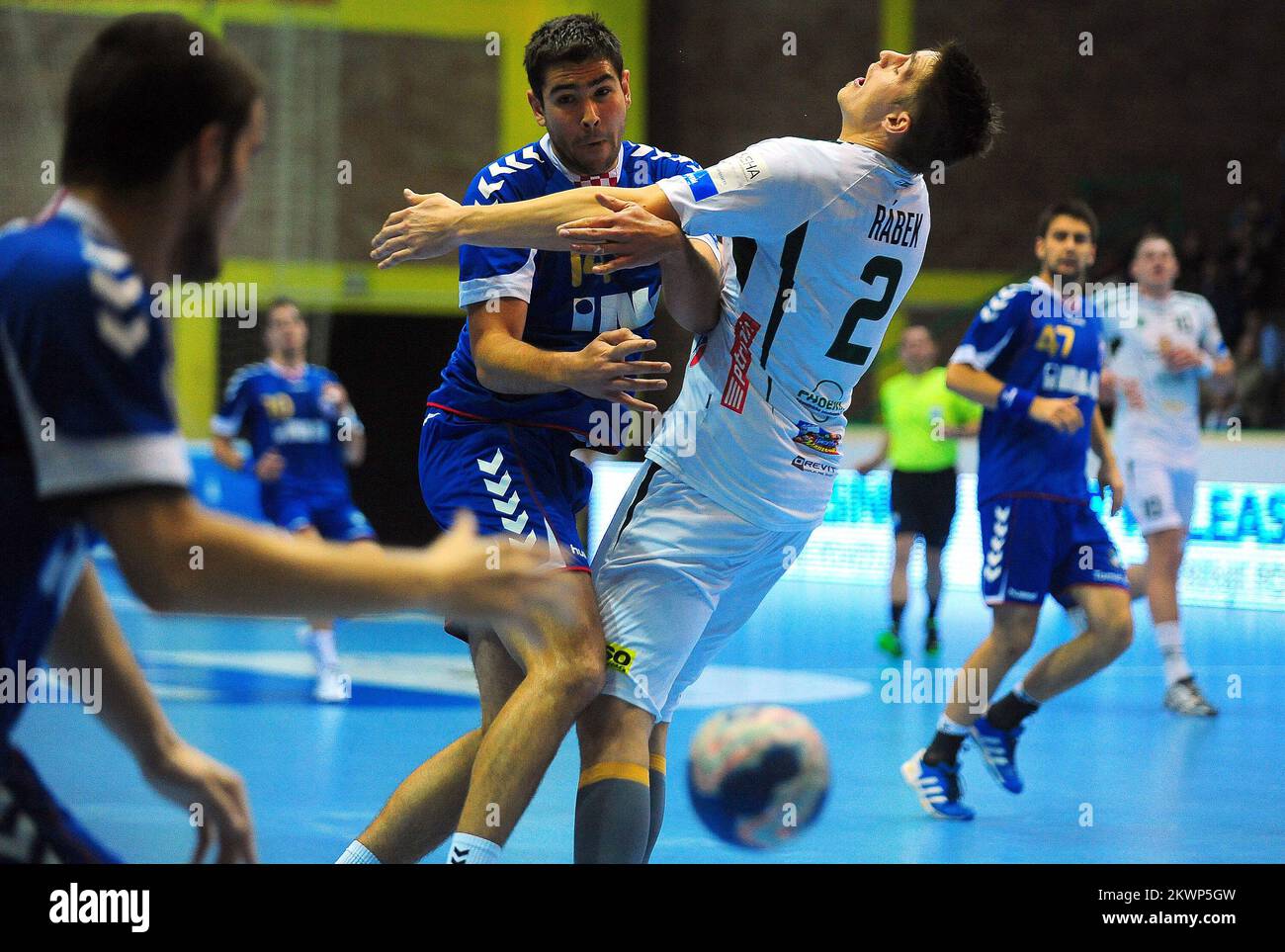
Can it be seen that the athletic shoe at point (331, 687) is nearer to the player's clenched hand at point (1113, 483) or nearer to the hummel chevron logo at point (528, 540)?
the player's clenched hand at point (1113, 483)

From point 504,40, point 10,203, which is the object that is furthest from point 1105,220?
point 10,203

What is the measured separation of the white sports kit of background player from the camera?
850 centimetres

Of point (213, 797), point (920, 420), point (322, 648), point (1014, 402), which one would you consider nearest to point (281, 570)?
point (213, 797)

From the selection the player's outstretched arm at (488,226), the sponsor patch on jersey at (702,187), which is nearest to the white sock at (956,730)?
the sponsor patch on jersey at (702,187)

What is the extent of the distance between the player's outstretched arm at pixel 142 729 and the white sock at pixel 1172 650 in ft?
22.1

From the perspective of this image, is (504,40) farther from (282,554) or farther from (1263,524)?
(282,554)

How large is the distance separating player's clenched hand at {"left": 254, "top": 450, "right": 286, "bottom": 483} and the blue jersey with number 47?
4.16m

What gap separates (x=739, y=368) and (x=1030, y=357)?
119 inches

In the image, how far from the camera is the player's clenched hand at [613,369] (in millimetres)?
3322

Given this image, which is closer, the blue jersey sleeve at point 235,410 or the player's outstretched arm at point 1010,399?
the player's outstretched arm at point 1010,399

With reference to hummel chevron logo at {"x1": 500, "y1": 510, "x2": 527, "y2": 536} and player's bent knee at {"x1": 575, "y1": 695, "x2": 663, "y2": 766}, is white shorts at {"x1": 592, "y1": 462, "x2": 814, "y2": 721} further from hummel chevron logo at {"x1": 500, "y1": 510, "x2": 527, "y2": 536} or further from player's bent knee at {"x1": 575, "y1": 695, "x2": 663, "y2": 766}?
hummel chevron logo at {"x1": 500, "y1": 510, "x2": 527, "y2": 536}
